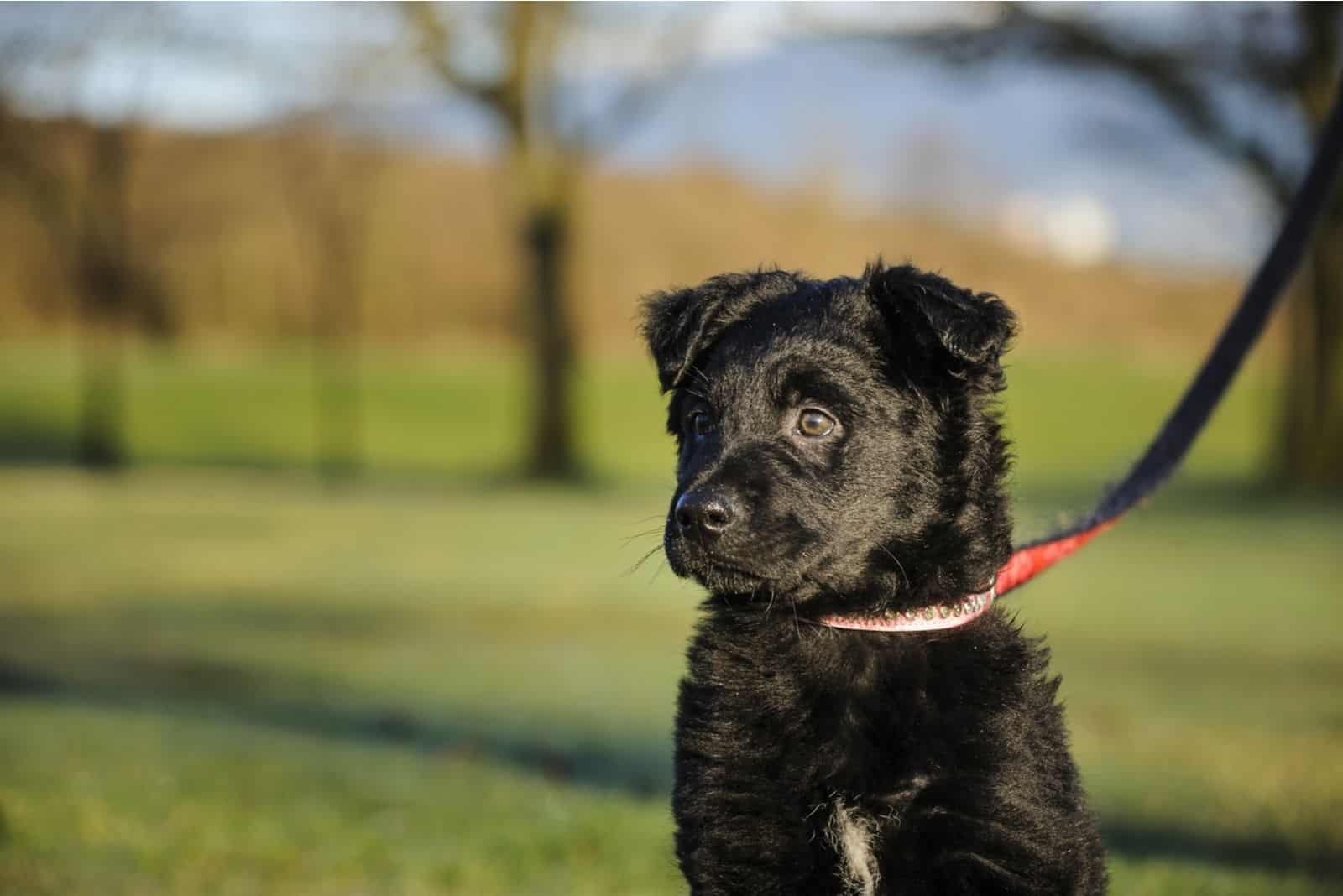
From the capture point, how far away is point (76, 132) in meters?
26.8

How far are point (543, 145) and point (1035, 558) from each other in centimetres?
2525

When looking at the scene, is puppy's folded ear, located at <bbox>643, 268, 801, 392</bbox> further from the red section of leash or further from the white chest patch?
the white chest patch

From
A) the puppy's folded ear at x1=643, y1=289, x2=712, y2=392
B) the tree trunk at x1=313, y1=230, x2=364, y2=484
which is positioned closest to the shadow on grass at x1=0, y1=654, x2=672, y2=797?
the puppy's folded ear at x1=643, y1=289, x2=712, y2=392

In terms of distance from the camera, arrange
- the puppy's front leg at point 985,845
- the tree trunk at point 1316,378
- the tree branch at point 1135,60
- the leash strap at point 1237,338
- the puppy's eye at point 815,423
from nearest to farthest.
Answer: the puppy's front leg at point 985,845
the puppy's eye at point 815,423
the leash strap at point 1237,338
the tree branch at point 1135,60
the tree trunk at point 1316,378

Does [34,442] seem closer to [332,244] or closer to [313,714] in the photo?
[332,244]

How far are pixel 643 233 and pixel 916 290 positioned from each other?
141 feet

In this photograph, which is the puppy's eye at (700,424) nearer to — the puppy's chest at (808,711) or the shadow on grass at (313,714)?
the puppy's chest at (808,711)

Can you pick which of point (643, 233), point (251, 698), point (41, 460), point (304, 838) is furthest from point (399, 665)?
point (643, 233)

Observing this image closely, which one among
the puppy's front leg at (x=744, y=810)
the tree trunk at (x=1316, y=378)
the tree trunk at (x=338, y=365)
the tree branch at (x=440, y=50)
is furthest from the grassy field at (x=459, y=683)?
the tree branch at (x=440, y=50)

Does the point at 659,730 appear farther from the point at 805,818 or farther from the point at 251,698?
the point at 805,818

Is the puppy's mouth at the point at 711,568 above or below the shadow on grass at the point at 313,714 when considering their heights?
above

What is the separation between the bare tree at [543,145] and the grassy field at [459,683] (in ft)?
8.37

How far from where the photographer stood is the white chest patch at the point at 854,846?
340 centimetres

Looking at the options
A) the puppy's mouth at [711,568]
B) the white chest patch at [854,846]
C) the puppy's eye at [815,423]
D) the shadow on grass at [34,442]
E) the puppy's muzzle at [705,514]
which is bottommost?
the shadow on grass at [34,442]
